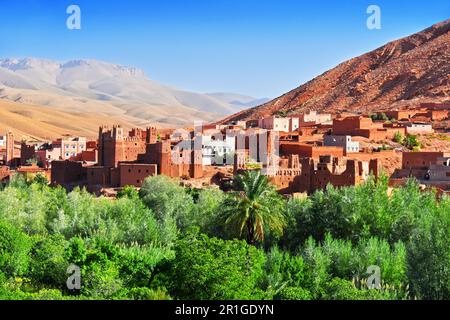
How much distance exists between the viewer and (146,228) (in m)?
24.5

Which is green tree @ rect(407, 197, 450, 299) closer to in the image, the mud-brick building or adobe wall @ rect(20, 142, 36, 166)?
the mud-brick building

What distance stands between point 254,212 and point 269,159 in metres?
18.0

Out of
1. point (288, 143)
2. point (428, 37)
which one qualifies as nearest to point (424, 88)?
point (428, 37)

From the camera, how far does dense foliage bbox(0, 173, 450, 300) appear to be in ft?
55.0

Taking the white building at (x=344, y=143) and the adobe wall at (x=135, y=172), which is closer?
the adobe wall at (x=135, y=172)

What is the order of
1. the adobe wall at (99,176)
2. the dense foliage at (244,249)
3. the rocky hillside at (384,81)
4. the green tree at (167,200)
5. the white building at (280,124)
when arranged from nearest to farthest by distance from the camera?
the dense foliage at (244,249), the green tree at (167,200), the adobe wall at (99,176), the white building at (280,124), the rocky hillside at (384,81)

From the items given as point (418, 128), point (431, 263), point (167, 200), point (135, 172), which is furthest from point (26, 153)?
point (431, 263)

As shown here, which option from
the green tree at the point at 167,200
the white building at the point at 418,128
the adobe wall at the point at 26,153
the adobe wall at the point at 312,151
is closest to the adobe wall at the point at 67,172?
the green tree at the point at 167,200

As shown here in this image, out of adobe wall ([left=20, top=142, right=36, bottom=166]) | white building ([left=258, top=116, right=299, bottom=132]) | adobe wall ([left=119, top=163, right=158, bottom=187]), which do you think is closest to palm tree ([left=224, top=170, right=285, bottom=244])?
adobe wall ([left=119, top=163, right=158, bottom=187])

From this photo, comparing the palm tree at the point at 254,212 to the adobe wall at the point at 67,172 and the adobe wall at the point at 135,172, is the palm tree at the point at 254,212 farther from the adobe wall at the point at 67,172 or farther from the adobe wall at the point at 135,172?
the adobe wall at the point at 67,172

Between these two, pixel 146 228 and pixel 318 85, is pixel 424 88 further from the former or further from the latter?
pixel 146 228

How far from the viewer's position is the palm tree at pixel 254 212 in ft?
70.5

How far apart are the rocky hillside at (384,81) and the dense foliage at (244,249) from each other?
49232 millimetres

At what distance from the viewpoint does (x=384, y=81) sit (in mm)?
86188
